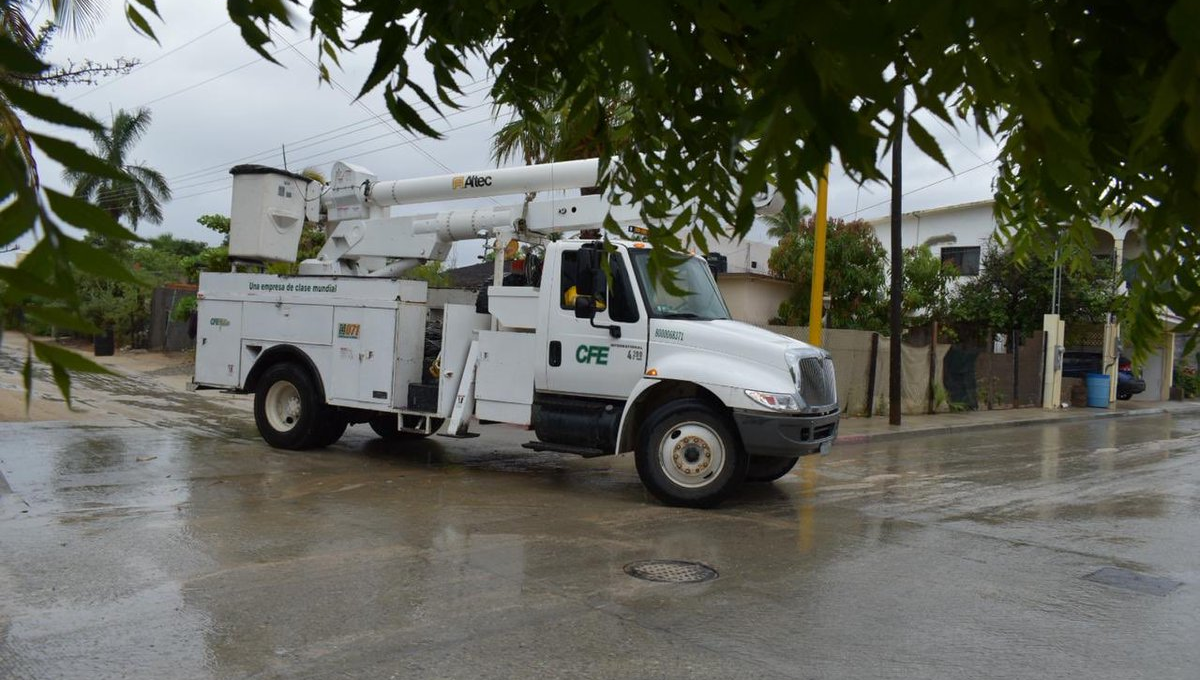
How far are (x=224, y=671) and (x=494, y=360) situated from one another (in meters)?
5.88

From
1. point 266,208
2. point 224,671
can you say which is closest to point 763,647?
point 224,671

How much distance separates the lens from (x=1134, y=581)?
22.7 ft

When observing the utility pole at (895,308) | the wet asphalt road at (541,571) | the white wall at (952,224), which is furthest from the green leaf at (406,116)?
the white wall at (952,224)

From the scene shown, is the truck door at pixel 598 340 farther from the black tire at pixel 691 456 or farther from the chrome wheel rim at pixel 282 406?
the chrome wheel rim at pixel 282 406

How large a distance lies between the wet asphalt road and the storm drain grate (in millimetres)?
101

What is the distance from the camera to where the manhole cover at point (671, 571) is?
645 centimetres

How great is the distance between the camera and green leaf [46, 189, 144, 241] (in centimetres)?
144

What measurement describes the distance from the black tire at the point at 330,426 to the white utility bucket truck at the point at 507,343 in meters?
0.03

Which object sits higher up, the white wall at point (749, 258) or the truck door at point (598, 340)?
the white wall at point (749, 258)

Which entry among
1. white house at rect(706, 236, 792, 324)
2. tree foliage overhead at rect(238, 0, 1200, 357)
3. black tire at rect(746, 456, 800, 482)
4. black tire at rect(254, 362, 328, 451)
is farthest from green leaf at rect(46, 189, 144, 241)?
white house at rect(706, 236, 792, 324)

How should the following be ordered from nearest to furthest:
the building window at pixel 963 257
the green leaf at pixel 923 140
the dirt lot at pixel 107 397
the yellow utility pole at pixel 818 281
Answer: the green leaf at pixel 923 140
the dirt lot at pixel 107 397
the yellow utility pole at pixel 818 281
the building window at pixel 963 257

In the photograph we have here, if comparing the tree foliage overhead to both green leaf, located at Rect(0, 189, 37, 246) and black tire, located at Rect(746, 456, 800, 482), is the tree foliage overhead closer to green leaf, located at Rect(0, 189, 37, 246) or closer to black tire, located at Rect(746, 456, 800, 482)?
green leaf, located at Rect(0, 189, 37, 246)

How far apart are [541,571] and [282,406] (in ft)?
21.8

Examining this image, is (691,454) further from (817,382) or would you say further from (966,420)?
(966,420)
